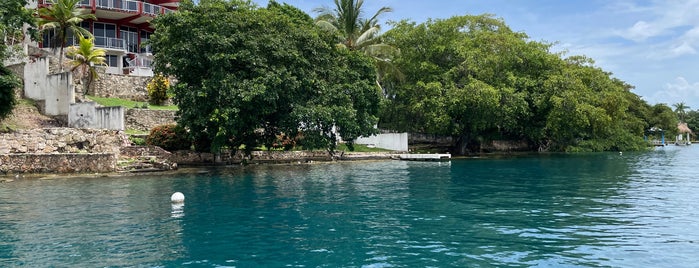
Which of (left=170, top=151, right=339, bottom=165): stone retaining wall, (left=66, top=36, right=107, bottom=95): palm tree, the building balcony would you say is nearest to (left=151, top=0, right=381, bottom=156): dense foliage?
(left=170, top=151, right=339, bottom=165): stone retaining wall

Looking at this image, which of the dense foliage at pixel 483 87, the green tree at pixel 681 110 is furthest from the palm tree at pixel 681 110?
the dense foliage at pixel 483 87

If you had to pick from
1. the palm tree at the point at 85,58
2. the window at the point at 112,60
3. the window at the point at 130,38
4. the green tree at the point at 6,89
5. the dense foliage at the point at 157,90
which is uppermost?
the window at the point at 130,38

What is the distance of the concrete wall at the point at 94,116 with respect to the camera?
36.5m

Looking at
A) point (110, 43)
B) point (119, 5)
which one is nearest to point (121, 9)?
point (119, 5)

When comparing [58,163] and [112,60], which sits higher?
[112,60]

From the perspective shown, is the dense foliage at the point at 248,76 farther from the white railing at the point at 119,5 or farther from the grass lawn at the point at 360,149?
the white railing at the point at 119,5

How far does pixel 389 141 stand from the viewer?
180 feet

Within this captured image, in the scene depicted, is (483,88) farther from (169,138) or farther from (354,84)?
(169,138)

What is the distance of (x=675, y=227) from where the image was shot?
14.8 m

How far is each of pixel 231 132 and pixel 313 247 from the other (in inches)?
809

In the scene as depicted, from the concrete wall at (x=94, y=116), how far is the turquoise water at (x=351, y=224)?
9.79 meters

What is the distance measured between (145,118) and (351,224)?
34.5 metres

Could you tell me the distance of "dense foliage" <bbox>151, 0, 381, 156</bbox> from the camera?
31156 millimetres

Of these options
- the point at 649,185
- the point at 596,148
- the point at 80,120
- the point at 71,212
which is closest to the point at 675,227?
the point at 649,185
